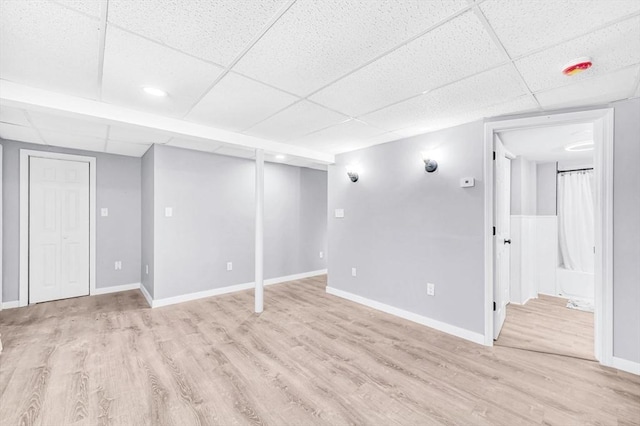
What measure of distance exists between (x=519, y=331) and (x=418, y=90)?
2974 mm

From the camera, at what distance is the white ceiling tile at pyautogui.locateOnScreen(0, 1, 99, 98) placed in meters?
1.49

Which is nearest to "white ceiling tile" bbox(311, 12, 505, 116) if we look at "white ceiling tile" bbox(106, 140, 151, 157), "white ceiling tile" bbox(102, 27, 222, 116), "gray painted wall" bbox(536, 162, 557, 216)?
"white ceiling tile" bbox(102, 27, 222, 116)

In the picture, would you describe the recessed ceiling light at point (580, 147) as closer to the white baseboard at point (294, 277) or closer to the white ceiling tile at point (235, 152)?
the white ceiling tile at point (235, 152)

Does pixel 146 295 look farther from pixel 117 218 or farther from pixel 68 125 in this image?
pixel 68 125

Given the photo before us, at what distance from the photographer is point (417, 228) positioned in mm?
3506

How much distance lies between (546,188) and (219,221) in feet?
19.1

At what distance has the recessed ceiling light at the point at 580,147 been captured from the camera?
368 cm

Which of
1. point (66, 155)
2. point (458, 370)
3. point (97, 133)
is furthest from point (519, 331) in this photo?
point (66, 155)

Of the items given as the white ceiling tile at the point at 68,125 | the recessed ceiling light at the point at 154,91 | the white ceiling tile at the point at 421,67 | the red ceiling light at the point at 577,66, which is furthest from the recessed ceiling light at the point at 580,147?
the white ceiling tile at the point at 68,125

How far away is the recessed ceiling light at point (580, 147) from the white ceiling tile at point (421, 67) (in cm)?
288

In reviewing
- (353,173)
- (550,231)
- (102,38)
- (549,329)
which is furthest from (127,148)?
(550,231)

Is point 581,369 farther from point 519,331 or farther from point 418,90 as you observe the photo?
point 418,90

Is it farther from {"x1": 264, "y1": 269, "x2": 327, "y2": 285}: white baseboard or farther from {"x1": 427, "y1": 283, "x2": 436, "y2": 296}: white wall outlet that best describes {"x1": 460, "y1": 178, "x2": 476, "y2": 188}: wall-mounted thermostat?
{"x1": 264, "y1": 269, "x2": 327, "y2": 285}: white baseboard

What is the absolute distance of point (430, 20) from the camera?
4.92 ft
